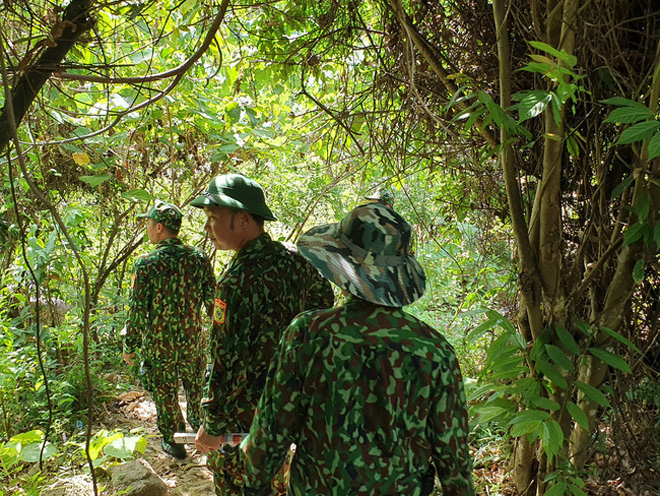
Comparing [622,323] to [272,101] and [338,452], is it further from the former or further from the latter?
[272,101]

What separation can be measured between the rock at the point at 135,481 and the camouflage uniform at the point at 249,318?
1.31m

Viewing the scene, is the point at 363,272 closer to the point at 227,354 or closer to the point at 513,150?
the point at 227,354

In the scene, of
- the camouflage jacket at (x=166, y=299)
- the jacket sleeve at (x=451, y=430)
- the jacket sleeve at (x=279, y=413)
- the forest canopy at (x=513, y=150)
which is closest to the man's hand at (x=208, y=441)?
the forest canopy at (x=513, y=150)

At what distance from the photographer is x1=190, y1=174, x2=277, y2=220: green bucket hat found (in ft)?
7.33

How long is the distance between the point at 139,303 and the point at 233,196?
1.69m

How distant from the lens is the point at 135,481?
315 cm

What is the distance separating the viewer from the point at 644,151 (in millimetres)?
1825

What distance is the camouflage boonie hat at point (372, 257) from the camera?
1422mm

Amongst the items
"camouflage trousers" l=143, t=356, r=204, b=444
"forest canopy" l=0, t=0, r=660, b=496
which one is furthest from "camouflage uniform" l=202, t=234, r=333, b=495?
"camouflage trousers" l=143, t=356, r=204, b=444

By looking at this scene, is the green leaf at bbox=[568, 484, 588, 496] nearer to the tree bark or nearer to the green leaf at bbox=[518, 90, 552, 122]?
the green leaf at bbox=[518, 90, 552, 122]

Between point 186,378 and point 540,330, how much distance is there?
2662mm

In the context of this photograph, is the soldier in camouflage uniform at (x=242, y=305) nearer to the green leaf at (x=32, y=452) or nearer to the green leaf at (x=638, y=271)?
the green leaf at (x=32, y=452)

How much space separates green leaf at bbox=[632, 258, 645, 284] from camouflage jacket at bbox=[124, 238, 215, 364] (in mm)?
2673

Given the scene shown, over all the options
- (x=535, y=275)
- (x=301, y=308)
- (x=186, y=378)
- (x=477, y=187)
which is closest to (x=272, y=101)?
(x=477, y=187)
